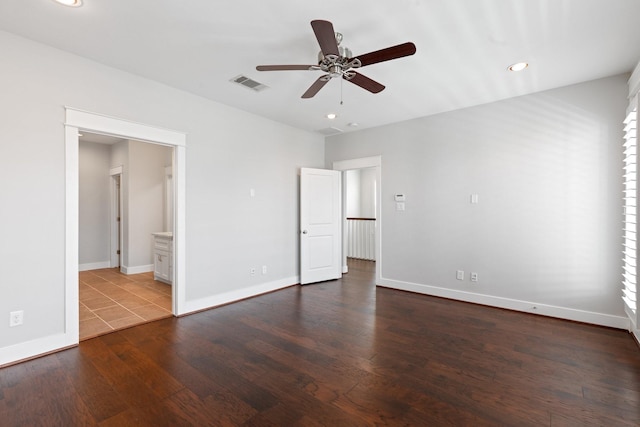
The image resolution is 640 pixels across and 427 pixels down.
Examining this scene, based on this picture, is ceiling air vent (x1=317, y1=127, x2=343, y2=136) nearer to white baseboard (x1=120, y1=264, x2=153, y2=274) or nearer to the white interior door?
the white interior door

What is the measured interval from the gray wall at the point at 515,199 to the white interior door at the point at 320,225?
96cm

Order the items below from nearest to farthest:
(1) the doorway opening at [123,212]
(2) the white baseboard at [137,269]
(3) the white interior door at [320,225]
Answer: (3) the white interior door at [320,225] < (1) the doorway opening at [123,212] < (2) the white baseboard at [137,269]

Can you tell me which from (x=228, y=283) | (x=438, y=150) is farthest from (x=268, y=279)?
(x=438, y=150)

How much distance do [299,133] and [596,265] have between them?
15.0 ft

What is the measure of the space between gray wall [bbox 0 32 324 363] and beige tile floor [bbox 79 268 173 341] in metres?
0.50

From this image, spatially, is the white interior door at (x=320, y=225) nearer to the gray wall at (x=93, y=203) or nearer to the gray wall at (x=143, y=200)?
the gray wall at (x=143, y=200)

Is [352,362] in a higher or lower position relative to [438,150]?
lower

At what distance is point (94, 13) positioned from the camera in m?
2.26

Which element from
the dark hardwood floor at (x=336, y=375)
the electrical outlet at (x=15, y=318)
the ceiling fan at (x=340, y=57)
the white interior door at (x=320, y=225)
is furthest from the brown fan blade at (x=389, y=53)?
the electrical outlet at (x=15, y=318)

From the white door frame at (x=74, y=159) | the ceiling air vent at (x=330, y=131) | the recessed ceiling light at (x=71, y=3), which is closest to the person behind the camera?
the recessed ceiling light at (x=71, y=3)

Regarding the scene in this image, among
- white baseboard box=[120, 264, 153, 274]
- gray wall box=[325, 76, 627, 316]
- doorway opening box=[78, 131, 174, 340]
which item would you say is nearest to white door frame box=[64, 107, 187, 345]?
doorway opening box=[78, 131, 174, 340]

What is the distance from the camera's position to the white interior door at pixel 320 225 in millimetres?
5219

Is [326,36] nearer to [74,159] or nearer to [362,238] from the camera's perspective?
[74,159]

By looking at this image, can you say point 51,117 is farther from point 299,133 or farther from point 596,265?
point 596,265
